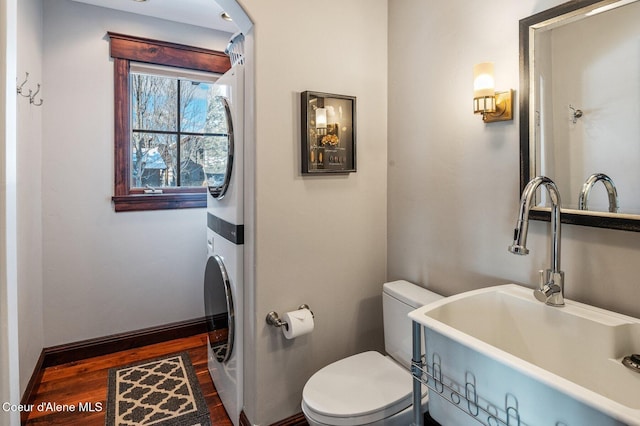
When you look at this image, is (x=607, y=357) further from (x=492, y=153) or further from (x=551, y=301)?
(x=492, y=153)

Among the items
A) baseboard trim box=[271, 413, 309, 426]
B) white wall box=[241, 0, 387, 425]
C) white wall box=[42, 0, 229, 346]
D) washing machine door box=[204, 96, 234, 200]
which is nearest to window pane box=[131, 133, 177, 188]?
white wall box=[42, 0, 229, 346]

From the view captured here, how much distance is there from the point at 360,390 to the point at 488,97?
1.29 m

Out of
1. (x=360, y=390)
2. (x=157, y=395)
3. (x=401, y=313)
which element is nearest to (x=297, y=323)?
(x=360, y=390)

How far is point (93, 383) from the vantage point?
90.7 inches

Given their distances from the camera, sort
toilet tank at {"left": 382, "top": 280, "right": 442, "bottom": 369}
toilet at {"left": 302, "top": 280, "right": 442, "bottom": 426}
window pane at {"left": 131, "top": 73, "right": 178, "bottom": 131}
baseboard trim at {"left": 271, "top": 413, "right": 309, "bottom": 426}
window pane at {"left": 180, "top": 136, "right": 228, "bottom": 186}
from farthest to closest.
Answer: window pane at {"left": 131, "top": 73, "right": 178, "bottom": 131}
window pane at {"left": 180, "top": 136, "right": 228, "bottom": 186}
baseboard trim at {"left": 271, "top": 413, "right": 309, "bottom": 426}
toilet tank at {"left": 382, "top": 280, "right": 442, "bottom": 369}
toilet at {"left": 302, "top": 280, "right": 442, "bottom": 426}

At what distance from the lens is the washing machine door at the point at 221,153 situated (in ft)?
5.99

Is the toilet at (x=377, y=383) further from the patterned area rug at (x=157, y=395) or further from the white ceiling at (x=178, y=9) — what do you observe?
the white ceiling at (x=178, y=9)

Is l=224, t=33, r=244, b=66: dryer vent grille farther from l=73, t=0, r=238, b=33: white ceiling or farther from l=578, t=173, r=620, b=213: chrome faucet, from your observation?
l=578, t=173, r=620, b=213: chrome faucet

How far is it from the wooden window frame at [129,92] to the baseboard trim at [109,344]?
3.15ft

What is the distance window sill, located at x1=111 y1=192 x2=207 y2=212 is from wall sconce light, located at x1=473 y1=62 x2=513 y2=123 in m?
2.27

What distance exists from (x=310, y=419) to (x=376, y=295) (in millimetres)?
816

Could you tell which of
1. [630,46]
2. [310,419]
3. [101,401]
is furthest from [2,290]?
[630,46]

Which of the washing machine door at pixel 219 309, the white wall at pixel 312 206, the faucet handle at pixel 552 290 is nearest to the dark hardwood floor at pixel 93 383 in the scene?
the washing machine door at pixel 219 309

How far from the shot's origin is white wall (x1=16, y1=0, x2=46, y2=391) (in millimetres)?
1944
